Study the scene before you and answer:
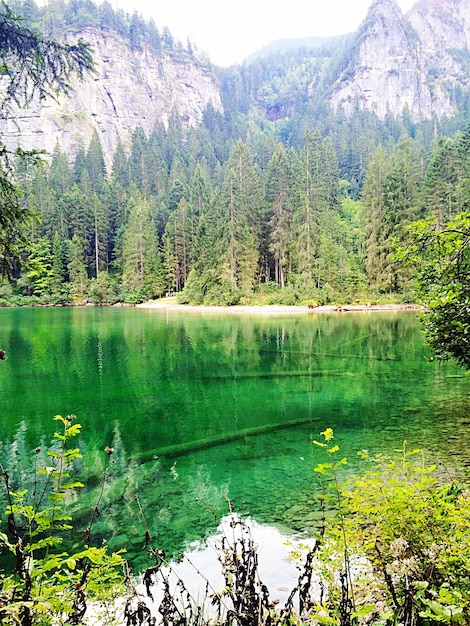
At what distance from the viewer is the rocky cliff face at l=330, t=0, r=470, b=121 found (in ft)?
562

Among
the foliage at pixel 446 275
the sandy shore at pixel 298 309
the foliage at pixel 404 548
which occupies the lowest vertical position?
the sandy shore at pixel 298 309

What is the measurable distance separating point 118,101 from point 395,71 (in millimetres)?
98288

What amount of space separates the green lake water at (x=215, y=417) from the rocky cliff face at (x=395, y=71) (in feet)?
532

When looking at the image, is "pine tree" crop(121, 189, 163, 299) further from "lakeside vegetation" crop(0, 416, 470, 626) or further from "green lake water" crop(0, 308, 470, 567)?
"lakeside vegetation" crop(0, 416, 470, 626)

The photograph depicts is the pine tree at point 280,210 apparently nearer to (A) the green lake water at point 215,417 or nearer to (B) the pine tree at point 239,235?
(B) the pine tree at point 239,235

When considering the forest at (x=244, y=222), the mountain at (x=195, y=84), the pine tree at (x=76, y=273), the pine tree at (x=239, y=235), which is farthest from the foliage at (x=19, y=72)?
the mountain at (x=195, y=84)

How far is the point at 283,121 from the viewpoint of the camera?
177 meters

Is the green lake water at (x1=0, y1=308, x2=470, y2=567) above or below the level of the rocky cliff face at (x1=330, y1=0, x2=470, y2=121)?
below

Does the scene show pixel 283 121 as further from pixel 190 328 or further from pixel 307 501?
pixel 307 501

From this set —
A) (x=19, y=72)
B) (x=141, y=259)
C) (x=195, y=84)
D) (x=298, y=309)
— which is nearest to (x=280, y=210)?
(x=298, y=309)

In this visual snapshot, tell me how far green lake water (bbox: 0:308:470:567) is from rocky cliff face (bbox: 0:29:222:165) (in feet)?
333

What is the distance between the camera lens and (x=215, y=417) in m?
13.3

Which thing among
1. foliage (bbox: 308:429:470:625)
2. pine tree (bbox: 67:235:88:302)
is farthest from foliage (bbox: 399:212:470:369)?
pine tree (bbox: 67:235:88:302)

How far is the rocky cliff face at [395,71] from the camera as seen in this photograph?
171 m
